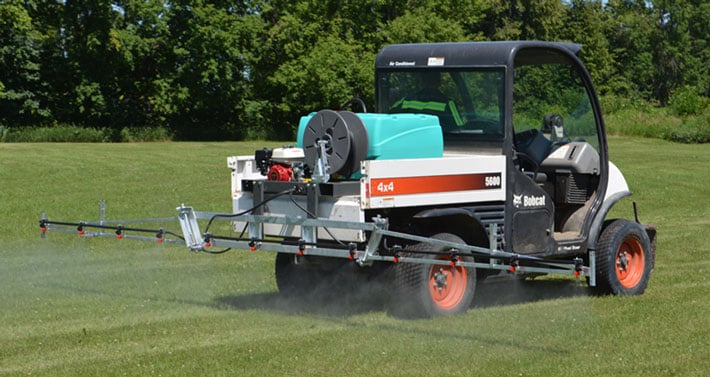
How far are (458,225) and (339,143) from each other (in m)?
1.48

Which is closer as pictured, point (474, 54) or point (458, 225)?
point (458, 225)

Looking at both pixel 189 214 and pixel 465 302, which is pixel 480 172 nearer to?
pixel 465 302

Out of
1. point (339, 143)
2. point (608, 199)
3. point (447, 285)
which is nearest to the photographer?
point (339, 143)

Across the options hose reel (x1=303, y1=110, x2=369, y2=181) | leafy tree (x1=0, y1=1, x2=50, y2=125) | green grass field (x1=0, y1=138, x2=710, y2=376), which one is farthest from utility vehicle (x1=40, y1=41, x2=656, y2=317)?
leafy tree (x1=0, y1=1, x2=50, y2=125)

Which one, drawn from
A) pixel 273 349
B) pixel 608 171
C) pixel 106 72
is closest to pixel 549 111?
pixel 608 171

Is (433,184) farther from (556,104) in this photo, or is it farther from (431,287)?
(556,104)

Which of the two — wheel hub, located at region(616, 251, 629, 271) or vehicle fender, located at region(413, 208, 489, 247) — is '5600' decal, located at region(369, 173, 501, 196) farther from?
wheel hub, located at region(616, 251, 629, 271)

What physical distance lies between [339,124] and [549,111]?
8.48 feet

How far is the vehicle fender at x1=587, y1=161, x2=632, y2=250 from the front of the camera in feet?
35.3

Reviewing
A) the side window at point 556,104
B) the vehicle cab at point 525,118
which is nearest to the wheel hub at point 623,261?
the vehicle cab at point 525,118

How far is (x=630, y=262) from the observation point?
11.3 meters

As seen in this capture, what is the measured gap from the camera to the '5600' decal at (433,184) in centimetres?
894

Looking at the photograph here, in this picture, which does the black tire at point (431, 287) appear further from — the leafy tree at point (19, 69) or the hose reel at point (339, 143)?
the leafy tree at point (19, 69)

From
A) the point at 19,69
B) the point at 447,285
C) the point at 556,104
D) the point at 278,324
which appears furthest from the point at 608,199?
the point at 19,69
